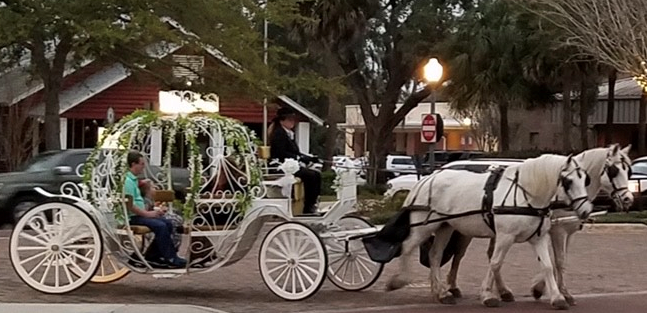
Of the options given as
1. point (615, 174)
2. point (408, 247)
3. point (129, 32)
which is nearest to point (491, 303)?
point (408, 247)

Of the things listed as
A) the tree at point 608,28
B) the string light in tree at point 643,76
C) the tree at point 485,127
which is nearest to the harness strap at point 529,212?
the tree at point 608,28

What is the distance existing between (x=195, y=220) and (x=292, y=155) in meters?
1.58

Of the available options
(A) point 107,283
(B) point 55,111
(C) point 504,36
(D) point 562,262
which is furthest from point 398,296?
(C) point 504,36

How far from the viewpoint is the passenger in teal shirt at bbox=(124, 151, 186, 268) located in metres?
13.8

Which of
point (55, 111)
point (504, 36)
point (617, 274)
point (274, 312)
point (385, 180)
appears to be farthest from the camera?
point (385, 180)

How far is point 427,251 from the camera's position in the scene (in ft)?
47.1

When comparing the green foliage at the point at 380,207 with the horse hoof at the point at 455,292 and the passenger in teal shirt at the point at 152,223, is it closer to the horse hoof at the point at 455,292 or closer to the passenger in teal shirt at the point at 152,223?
the horse hoof at the point at 455,292

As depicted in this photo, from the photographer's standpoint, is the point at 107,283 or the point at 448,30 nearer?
the point at 107,283

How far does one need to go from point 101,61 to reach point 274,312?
19098 millimetres

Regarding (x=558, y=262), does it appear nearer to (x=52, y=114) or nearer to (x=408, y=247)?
(x=408, y=247)

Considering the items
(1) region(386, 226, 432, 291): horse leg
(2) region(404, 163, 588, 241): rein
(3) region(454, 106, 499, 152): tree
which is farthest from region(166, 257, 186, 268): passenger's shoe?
(3) region(454, 106, 499, 152): tree

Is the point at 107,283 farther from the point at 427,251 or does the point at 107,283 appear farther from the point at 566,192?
the point at 566,192

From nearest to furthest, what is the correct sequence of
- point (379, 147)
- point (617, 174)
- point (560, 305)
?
point (560, 305) < point (617, 174) < point (379, 147)

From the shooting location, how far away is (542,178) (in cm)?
1331
